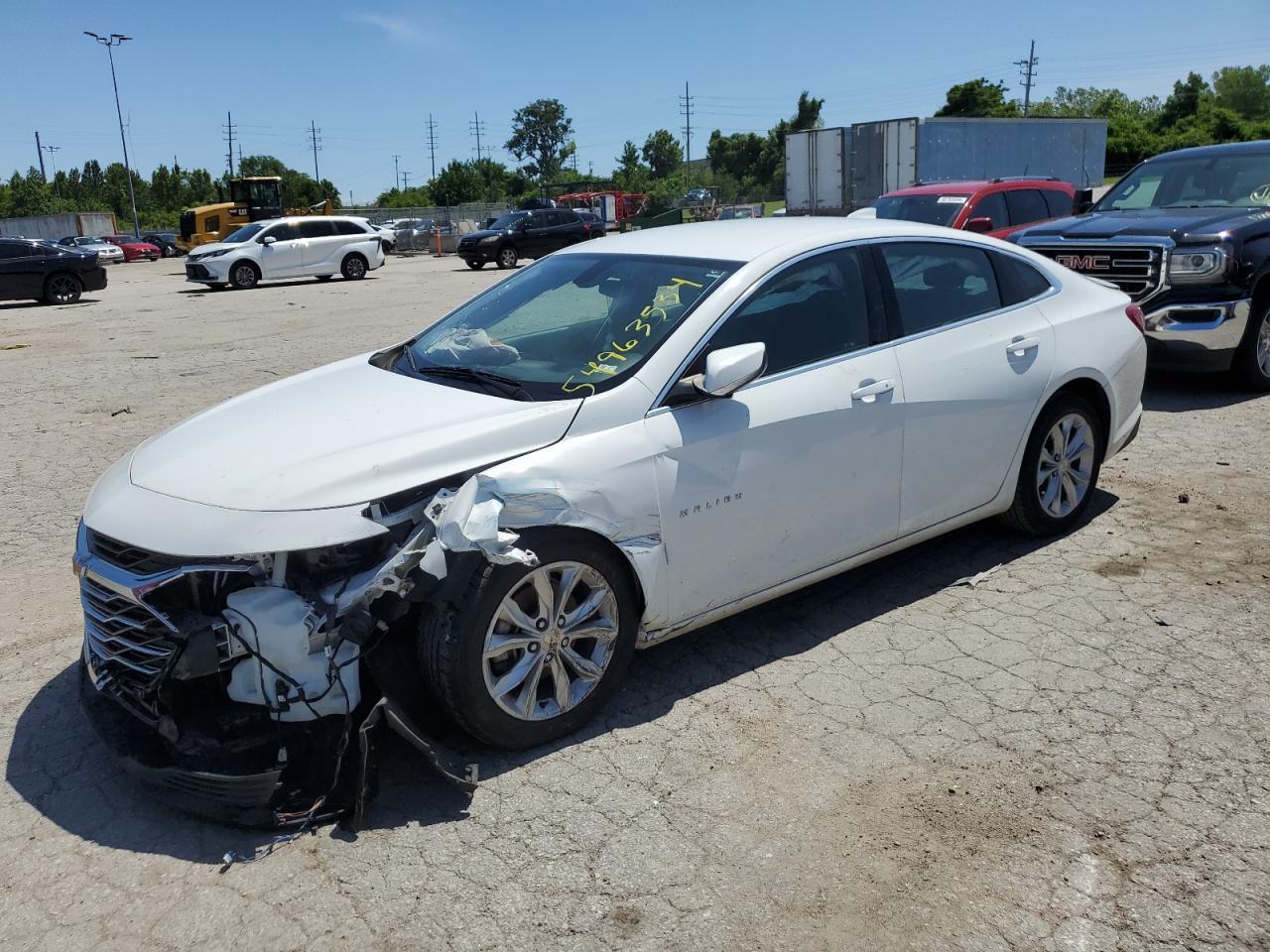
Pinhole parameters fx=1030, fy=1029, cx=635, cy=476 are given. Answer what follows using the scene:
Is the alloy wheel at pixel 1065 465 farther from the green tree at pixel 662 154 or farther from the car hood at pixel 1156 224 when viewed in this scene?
the green tree at pixel 662 154

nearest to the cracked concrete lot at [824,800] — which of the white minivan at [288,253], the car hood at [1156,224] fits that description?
the car hood at [1156,224]

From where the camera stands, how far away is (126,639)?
10.8ft

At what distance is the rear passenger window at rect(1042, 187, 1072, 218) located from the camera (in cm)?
1268

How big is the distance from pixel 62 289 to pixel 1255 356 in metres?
22.3

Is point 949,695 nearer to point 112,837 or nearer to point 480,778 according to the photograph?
point 480,778

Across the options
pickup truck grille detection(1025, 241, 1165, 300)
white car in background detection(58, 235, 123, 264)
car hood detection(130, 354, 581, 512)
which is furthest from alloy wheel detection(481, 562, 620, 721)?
white car in background detection(58, 235, 123, 264)

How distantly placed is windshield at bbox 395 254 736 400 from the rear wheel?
76.2 ft

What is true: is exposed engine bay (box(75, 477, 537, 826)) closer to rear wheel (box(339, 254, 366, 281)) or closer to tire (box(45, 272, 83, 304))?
tire (box(45, 272, 83, 304))

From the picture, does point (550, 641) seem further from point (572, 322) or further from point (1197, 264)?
point (1197, 264)

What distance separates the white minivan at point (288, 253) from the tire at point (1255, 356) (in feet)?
73.3

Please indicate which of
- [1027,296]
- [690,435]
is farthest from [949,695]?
[1027,296]

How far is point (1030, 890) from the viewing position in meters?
2.79

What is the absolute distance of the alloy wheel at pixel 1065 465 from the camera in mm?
5051

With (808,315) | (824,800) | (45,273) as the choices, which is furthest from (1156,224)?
(45,273)
